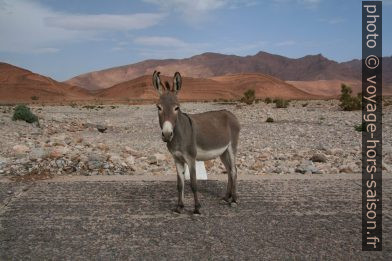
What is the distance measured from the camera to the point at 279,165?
392 inches

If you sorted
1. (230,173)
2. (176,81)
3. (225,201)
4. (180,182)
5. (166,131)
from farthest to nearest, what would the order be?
(230,173) < (225,201) < (180,182) < (176,81) < (166,131)

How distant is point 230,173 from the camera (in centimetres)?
615

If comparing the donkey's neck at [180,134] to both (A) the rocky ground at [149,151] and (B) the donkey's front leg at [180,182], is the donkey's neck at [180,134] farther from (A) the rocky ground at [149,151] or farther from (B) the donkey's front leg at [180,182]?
(A) the rocky ground at [149,151]

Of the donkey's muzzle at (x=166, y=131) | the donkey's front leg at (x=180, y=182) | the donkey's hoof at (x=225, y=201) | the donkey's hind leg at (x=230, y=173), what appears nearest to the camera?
the donkey's muzzle at (x=166, y=131)

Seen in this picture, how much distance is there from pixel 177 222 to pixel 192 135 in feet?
4.19

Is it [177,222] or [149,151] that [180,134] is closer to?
[177,222]

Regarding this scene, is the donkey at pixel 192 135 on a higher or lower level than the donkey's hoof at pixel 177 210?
higher

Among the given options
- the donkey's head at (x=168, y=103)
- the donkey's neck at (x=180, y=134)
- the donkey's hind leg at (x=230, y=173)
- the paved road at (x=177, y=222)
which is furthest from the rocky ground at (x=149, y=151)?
the donkey's head at (x=168, y=103)

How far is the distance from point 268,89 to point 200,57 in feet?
295

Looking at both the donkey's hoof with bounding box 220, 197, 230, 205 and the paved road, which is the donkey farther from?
the paved road

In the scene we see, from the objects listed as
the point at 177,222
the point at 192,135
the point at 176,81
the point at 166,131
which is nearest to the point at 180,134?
the point at 192,135

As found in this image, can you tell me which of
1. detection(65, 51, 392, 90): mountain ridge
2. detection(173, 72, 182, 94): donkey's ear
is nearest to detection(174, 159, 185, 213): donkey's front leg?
detection(173, 72, 182, 94): donkey's ear

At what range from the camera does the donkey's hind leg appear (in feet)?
19.7

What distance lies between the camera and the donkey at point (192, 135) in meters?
5.11
